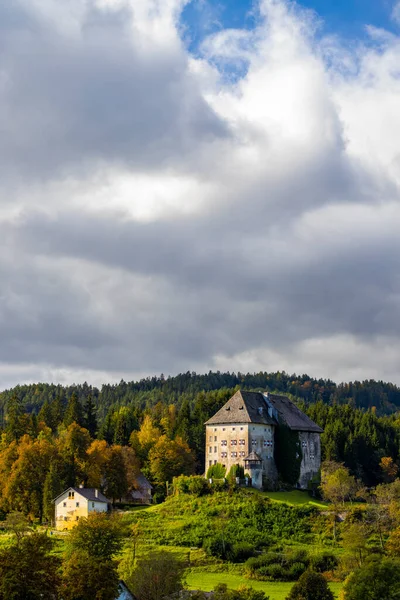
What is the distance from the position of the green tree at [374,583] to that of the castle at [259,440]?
4111cm

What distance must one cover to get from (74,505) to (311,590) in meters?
41.2

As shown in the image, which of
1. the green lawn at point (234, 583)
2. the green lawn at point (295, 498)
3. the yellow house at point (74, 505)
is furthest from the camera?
the yellow house at point (74, 505)

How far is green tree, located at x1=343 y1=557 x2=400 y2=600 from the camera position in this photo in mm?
53438

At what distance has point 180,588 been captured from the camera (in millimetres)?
57188

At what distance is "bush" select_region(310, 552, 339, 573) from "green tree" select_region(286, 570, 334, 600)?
1380 centimetres

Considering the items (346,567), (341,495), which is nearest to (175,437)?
(341,495)

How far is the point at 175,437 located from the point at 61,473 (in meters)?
26.3

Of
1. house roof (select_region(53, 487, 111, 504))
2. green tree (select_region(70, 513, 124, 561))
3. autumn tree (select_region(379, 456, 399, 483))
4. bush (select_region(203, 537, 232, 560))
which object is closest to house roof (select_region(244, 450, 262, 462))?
house roof (select_region(53, 487, 111, 504))

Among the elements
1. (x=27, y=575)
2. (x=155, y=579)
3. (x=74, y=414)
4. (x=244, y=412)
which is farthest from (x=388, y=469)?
(x=27, y=575)

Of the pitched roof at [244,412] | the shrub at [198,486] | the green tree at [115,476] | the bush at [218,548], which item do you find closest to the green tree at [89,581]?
the bush at [218,548]

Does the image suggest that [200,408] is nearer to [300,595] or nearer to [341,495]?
[341,495]

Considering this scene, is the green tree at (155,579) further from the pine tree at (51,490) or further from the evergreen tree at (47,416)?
the evergreen tree at (47,416)

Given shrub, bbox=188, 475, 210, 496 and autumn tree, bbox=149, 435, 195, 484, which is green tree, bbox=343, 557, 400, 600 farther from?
autumn tree, bbox=149, 435, 195, 484

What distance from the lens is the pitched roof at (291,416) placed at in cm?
10431
